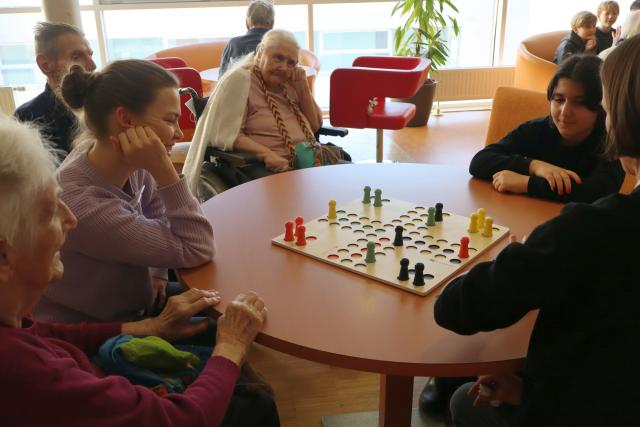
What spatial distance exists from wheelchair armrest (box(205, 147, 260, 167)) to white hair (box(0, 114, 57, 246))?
5.39ft

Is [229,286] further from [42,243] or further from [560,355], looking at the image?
[560,355]

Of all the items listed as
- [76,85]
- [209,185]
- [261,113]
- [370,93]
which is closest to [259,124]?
[261,113]

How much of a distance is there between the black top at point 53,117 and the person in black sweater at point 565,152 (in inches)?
64.1

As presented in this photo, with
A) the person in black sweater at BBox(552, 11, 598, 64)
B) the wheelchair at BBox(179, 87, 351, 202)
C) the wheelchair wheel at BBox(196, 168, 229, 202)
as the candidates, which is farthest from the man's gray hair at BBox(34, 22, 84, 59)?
the person in black sweater at BBox(552, 11, 598, 64)

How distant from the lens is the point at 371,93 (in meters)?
3.62

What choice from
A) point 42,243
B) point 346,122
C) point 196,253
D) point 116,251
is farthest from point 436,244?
point 346,122

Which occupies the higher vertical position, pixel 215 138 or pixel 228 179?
pixel 215 138

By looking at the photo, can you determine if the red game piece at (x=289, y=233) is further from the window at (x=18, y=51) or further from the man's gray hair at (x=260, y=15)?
the window at (x=18, y=51)

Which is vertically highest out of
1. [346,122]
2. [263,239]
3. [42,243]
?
[42,243]

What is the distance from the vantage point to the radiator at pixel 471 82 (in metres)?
6.42

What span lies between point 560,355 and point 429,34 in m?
5.26

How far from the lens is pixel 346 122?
3.74m

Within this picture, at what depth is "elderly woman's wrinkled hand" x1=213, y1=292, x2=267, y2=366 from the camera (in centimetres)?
115

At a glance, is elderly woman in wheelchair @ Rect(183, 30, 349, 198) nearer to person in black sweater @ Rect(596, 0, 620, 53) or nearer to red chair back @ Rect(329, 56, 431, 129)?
red chair back @ Rect(329, 56, 431, 129)
